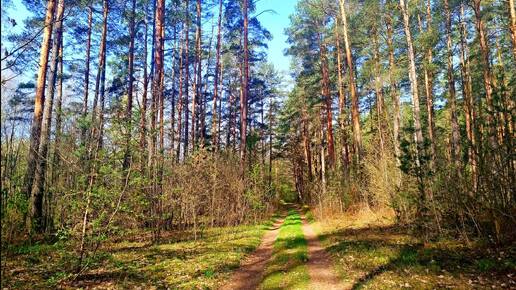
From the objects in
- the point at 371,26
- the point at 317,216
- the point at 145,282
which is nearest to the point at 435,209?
the point at 145,282

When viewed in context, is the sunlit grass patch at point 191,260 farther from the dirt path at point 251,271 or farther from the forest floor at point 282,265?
the dirt path at point 251,271

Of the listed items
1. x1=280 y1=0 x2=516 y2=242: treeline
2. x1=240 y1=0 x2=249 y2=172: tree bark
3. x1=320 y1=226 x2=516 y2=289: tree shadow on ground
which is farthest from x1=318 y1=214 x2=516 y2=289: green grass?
x1=240 y1=0 x2=249 y2=172: tree bark

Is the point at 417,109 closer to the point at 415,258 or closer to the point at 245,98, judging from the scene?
the point at 415,258

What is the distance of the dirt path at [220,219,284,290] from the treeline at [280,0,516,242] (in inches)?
186

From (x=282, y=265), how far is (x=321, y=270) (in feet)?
3.45

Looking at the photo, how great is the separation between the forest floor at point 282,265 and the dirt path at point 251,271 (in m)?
0.02

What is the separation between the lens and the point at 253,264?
837cm

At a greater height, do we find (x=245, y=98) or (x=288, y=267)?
(x=245, y=98)

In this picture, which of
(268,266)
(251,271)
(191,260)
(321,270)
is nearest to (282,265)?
(268,266)

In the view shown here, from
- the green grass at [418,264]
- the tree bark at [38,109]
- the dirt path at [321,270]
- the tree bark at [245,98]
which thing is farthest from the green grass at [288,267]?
the tree bark at [38,109]

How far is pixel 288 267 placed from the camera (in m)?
7.55

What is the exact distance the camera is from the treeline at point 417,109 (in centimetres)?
716

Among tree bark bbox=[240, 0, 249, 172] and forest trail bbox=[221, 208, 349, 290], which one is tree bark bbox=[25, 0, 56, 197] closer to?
forest trail bbox=[221, 208, 349, 290]

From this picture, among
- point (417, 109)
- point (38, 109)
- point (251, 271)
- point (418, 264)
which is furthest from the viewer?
point (417, 109)
